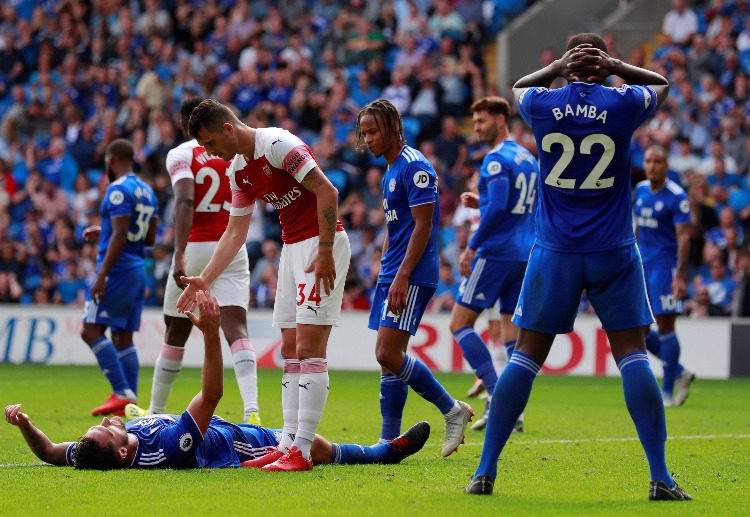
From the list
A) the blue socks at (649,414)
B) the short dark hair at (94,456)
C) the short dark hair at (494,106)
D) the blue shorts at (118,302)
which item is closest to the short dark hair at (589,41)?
the blue socks at (649,414)

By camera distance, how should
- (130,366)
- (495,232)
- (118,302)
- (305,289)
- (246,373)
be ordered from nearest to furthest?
(305,289) → (246,373) → (495,232) → (118,302) → (130,366)

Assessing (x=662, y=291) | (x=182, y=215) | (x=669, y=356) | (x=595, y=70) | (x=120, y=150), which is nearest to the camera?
(x=595, y=70)

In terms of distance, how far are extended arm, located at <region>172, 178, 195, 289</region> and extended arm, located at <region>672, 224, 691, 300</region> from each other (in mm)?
5240

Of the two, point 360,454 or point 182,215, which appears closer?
point 360,454

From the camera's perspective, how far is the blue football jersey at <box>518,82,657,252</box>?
6000mm

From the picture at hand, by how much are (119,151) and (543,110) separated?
5.99m

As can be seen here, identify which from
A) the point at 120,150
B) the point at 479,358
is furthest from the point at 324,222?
the point at 120,150

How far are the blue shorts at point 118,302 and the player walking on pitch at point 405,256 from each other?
4.12 meters

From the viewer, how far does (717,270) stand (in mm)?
17016

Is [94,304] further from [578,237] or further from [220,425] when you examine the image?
[578,237]

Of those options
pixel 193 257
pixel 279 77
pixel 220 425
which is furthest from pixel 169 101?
pixel 220 425

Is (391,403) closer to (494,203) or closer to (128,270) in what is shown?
(494,203)

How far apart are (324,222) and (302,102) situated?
15.7 m

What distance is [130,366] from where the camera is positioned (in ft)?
37.6
